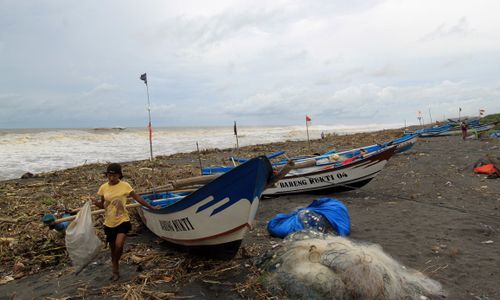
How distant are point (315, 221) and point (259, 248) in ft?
3.26

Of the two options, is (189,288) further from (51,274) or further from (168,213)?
(51,274)

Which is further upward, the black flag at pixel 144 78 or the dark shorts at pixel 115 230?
the black flag at pixel 144 78

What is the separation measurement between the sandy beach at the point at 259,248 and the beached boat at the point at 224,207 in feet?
1.54

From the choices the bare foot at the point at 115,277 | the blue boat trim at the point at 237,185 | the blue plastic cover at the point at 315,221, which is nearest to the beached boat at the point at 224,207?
Answer: the blue boat trim at the point at 237,185

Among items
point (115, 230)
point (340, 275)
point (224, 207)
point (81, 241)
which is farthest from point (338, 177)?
point (81, 241)

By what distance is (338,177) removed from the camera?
379 inches

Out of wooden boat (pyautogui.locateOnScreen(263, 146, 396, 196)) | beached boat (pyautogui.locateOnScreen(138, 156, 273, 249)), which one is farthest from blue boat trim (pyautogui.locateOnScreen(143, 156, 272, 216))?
wooden boat (pyautogui.locateOnScreen(263, 146, 396, 196))

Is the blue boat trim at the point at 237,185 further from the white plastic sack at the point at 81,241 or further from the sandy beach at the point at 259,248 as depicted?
the white plastic sack at the point at 81,241

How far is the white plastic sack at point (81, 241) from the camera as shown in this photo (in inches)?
182

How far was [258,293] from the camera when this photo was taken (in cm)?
404

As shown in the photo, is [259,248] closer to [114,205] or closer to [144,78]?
[114,205]

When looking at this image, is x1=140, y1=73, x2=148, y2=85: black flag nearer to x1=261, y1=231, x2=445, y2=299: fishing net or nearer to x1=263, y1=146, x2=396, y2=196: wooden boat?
x1=263, y1=146, x2=396, y2=196: wooden boat

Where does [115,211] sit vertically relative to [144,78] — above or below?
below

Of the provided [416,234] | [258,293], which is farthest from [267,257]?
[416,234]
